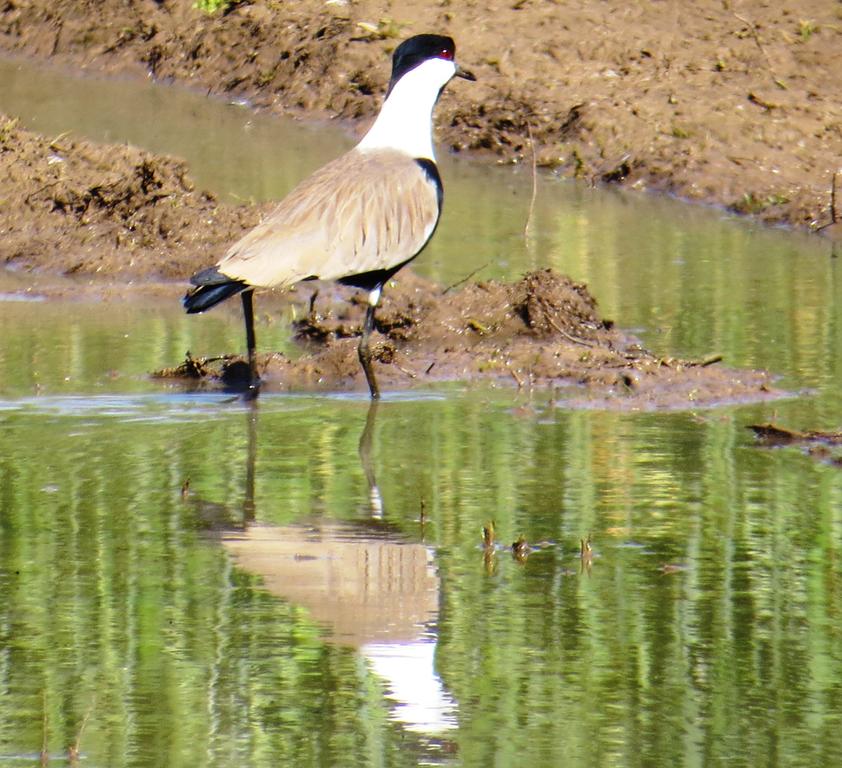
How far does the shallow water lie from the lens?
4.57 metres

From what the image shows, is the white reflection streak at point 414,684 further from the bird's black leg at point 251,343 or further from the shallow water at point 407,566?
A: the bird's black leg at point 251,343

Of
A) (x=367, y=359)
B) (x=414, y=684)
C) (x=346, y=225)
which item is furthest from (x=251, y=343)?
(x=414, y=684)

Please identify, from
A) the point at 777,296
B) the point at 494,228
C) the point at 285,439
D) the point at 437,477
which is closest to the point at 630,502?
the point at 437,477

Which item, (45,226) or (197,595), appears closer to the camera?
(197,595)

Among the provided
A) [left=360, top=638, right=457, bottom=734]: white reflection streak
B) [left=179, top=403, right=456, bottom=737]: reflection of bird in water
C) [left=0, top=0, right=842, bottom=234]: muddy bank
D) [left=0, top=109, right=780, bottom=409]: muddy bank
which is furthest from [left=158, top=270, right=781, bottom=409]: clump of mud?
[left=0, top=0, right=842, bottom=234]: muddy bank

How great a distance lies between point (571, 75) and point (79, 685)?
10.3 m

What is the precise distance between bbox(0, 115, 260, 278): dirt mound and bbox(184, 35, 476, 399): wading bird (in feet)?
6.84

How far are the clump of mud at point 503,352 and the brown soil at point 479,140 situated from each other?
0.04 ft

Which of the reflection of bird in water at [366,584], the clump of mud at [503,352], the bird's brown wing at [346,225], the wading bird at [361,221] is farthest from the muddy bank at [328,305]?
the reflection of bird in water at [366,584]

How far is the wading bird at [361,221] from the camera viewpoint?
806 cm

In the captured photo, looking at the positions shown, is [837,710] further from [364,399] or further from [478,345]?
[478,345]

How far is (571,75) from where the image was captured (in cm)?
1450

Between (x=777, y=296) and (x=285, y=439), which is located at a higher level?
(x=777, y=296)

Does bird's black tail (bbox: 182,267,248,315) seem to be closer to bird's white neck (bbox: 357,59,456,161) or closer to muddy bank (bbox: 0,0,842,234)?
bird's white neck (bbox: 357,59,456,161)
